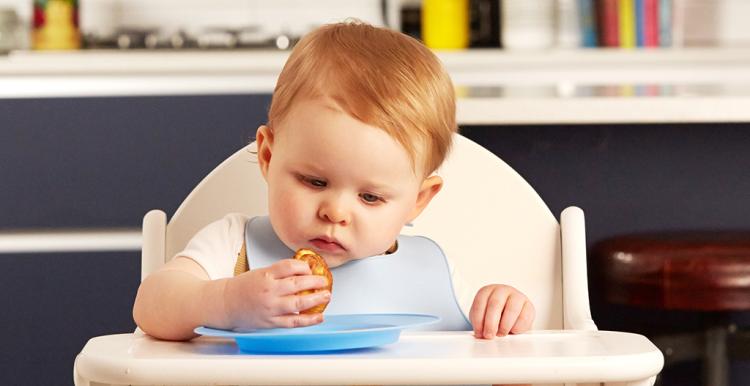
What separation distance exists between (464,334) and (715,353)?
1.35 meters

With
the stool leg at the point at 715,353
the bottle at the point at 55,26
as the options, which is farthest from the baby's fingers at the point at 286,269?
the bottle at the point at 55,26

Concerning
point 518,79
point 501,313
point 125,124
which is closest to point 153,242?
point 501,313

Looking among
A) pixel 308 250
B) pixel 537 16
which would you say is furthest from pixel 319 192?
pixel 537 16

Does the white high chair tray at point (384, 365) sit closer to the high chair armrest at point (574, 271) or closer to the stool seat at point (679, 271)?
the high chair armrest at point (574, 271)

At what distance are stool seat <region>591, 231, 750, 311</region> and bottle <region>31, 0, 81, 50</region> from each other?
121 cm

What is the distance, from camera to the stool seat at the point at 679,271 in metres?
1.94

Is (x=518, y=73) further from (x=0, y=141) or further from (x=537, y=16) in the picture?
(x=0, y=141)

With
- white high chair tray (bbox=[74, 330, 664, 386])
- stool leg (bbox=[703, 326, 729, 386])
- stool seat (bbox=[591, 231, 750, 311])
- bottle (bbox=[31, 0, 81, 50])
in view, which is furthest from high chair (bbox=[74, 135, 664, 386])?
bottle (bbox=[31, 0, 81, 50])

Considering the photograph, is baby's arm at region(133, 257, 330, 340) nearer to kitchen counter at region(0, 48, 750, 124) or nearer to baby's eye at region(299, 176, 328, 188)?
baby's eye at region(299, 176, 328, 188)

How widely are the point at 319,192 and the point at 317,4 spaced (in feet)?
6.12

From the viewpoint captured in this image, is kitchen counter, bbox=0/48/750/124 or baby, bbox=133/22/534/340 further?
kitchen counter, bbox=0/48/750/124

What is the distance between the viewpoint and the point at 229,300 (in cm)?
85

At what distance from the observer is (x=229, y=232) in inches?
44.0

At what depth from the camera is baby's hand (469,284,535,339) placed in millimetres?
981
